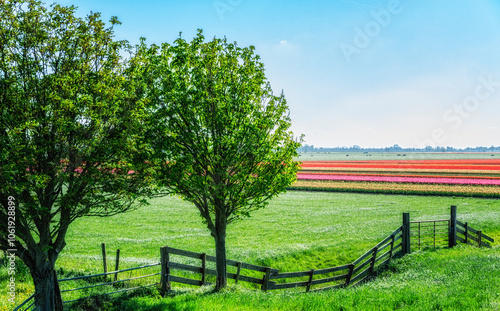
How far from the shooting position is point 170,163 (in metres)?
10.9

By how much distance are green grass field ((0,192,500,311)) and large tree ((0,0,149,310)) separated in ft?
11.8

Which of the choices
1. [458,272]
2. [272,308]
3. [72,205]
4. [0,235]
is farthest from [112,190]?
[458,272]

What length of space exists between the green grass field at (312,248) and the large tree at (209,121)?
3721mm

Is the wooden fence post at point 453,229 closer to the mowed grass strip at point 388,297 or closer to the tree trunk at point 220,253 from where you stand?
the mowed grass strip at point 388,297

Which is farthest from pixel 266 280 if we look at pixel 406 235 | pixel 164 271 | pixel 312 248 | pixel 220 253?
pixel 312 248

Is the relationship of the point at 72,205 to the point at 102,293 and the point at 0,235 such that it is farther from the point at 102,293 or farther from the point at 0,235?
the point at 102,293

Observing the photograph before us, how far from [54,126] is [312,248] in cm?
1638

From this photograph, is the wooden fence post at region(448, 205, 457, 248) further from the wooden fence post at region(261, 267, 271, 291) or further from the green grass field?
the wooden fence post at region(261, 267, 271, 291)

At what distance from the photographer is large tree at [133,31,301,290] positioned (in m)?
10.3

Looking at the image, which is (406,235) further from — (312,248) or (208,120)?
(208,120)

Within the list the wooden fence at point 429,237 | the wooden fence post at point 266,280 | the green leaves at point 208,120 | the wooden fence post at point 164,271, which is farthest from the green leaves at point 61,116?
the wooden fence at point 429,237

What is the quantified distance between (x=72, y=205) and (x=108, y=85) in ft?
10.4

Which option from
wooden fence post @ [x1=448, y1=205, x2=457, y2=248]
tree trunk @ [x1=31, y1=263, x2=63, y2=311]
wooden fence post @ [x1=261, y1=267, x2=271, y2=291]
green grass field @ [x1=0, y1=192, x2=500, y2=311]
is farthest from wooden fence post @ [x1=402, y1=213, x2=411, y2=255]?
tree trunk @ [x1=31, y1=263, x2=63, y2=311]

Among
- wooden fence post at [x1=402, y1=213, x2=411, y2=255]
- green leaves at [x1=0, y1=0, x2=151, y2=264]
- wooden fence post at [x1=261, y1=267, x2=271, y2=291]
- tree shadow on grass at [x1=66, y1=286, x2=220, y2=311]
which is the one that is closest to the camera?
green leaves at [x1=0, y1=0, x2=151, y2=264]
